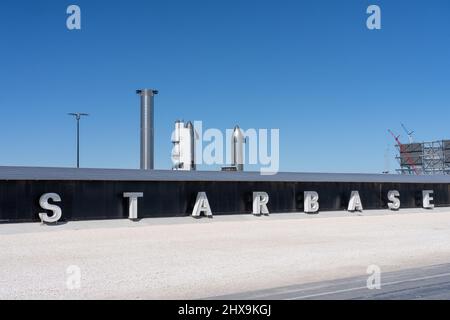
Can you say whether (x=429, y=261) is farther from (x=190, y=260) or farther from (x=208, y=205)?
(x=208, y=205)

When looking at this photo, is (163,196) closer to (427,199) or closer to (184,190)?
(184,190)

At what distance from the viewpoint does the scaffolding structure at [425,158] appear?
9875 centimetres

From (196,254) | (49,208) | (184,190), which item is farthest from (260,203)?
(196,254)

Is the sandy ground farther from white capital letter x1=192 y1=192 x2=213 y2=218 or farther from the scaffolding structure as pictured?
the scaffolding structure

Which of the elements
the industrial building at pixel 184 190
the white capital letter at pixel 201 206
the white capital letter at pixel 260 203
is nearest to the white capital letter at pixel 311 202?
the industrial building at pixel 184 190

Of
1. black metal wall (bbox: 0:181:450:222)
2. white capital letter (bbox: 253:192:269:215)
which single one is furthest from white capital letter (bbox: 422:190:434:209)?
white capital letter (bbox: 253:192:269:215)

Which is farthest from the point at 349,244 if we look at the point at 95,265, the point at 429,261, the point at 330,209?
the point at 330,209

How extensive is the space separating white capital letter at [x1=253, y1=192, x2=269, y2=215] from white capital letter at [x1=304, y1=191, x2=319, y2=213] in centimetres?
403

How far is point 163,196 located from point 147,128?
15972mm

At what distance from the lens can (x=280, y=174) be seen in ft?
141

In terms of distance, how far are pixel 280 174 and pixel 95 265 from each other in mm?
26115

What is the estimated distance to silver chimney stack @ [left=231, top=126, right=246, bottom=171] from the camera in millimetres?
52062

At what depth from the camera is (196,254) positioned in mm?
21578

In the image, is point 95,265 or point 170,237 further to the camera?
point 170,237
